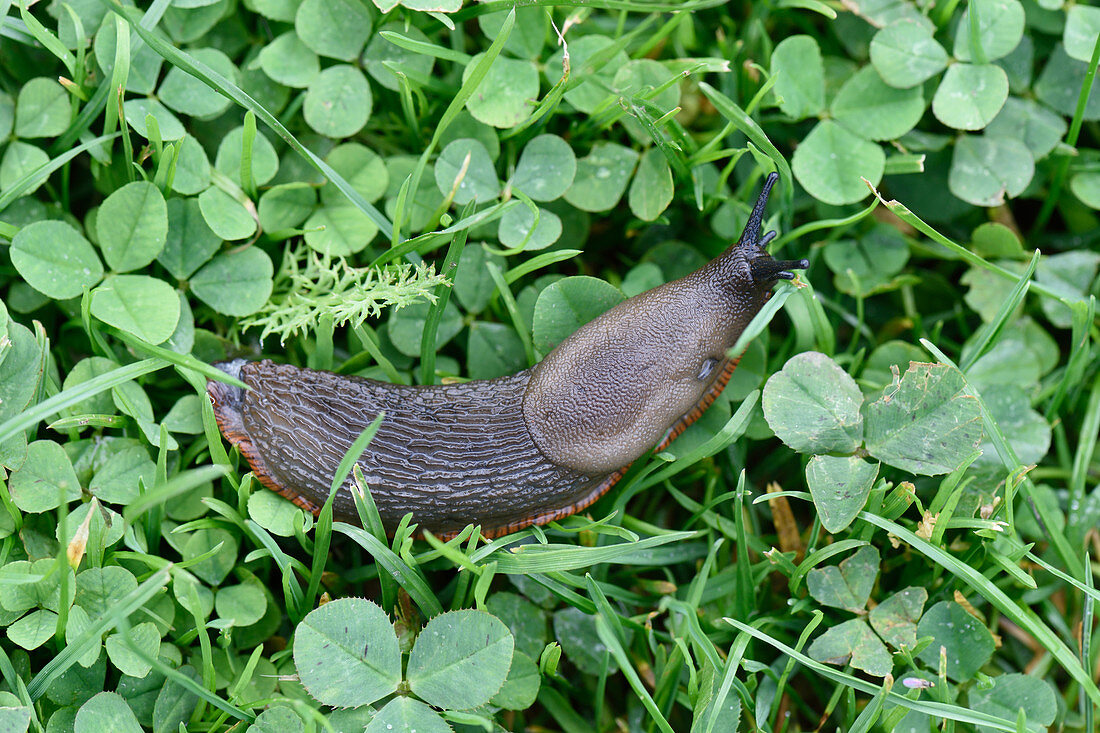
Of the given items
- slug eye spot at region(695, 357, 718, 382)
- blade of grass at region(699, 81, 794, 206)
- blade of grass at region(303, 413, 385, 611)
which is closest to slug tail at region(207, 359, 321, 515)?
blade of grass at region(303, 413, 385, 611)

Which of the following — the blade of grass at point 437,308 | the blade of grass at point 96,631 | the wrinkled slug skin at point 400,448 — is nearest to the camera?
the blade of grass at point 96,631

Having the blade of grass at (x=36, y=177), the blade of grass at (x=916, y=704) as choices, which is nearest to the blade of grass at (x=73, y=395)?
the blade of grass at (x=36, y=177)

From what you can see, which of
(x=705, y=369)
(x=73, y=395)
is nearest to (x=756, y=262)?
(x=705, y=369)

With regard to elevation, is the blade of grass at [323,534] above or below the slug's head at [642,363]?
below

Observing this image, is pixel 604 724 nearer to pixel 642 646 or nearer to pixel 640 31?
pixel 642 646

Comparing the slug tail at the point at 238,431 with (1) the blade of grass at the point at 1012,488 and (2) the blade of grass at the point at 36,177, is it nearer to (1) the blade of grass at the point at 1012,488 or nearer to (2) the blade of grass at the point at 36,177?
(2) the blade of grass at the point at 36,177

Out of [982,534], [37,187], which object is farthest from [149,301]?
[982,534]

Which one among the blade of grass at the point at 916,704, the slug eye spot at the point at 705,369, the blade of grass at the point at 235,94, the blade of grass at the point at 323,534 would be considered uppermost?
the blade of grass at the point at 235,94

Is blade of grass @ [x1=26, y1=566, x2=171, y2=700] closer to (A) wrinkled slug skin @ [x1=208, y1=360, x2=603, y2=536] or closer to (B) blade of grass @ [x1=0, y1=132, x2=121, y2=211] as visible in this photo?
(A) wrinkled slug skin @ [x1=208, y1=360, x2=603, y2=536]

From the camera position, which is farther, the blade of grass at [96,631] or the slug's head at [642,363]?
the slug's head at [642,363]
